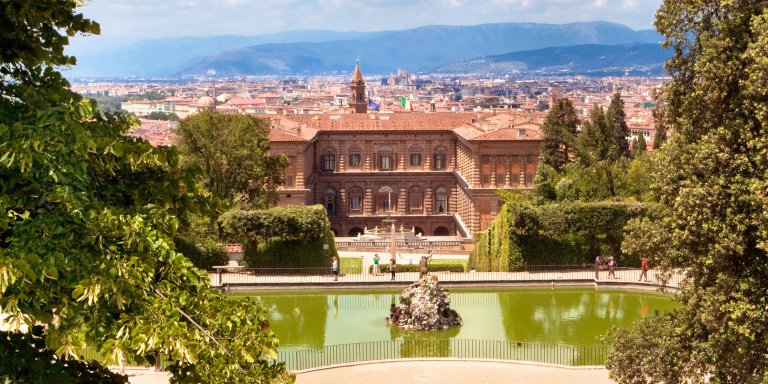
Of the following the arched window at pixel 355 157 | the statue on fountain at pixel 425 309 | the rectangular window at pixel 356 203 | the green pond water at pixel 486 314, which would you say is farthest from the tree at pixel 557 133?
the statue on fountain at pixel 425 309

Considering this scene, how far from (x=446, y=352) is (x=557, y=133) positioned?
35.1 metres

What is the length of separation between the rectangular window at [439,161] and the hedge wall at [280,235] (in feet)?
105

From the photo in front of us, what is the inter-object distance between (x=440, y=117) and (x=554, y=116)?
12307 mm

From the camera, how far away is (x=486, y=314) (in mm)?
32594

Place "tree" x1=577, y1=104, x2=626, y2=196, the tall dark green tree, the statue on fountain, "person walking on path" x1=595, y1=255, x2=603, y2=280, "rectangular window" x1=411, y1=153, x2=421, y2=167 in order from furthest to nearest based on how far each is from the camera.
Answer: "rectangular window" x1=411, y1=153, x2=421, y2=167 → the tall dark green tree → "tree" x1=577, y1=104, x2=626, y2=196 → "person walking on path" x1=595, y1=255, x2=603, y2=280 → the statue on fountain

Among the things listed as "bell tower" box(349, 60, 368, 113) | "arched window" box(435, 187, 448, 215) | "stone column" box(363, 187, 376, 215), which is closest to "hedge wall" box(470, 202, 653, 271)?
"arched window" box(435, 187, 448, 215)

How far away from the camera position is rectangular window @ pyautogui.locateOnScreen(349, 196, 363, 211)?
72188 millimetres

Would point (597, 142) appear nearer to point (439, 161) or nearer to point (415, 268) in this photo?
point (439, 161)

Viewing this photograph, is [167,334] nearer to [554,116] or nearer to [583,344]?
[583,344]

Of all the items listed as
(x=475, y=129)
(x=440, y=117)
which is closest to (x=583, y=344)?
(x=475, y=129)

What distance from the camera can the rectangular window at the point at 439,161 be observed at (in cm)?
7156

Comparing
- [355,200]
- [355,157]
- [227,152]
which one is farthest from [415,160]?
[227,152]

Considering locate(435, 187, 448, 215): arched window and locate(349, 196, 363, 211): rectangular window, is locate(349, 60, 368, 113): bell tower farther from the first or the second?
locate(435, 187, 448, 215): arched window

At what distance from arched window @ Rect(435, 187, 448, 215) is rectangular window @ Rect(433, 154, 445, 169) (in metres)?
1.61
